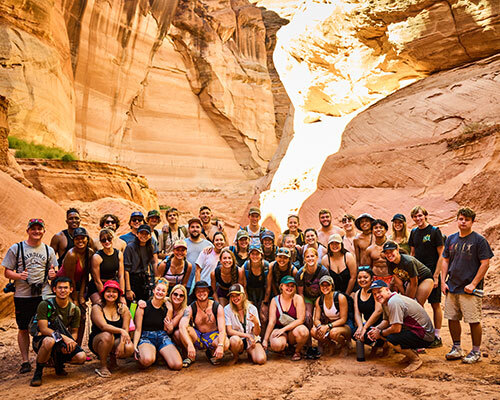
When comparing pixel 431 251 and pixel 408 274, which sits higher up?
pixel 431 251

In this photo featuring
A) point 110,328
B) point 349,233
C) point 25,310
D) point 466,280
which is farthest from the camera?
point 349,233

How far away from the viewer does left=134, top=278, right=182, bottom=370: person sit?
523 centimetres

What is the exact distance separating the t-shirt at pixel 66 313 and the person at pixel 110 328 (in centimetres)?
18

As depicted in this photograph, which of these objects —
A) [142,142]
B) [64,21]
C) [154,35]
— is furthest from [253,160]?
[64,21]

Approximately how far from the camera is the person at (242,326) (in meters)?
5.30

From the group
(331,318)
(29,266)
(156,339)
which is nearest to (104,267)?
(29,266)

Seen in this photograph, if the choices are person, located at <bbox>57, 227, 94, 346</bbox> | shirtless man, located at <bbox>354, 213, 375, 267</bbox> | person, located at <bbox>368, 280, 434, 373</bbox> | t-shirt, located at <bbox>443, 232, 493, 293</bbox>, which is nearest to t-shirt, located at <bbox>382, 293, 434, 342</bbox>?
person, located at <bbox>368, 280, 434, 373</bbox>

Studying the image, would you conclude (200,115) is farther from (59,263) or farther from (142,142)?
(59,263)

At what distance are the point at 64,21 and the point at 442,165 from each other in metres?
18.9

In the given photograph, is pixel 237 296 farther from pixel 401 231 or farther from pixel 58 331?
pixel 401 231

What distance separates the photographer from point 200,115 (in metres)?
31.0

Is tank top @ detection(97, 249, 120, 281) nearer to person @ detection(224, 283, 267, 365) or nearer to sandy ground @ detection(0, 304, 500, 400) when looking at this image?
sandy ground @ detection(0, 304, 500, 400)

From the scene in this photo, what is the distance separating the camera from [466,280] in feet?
16.3

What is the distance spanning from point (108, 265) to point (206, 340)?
1480 mm
